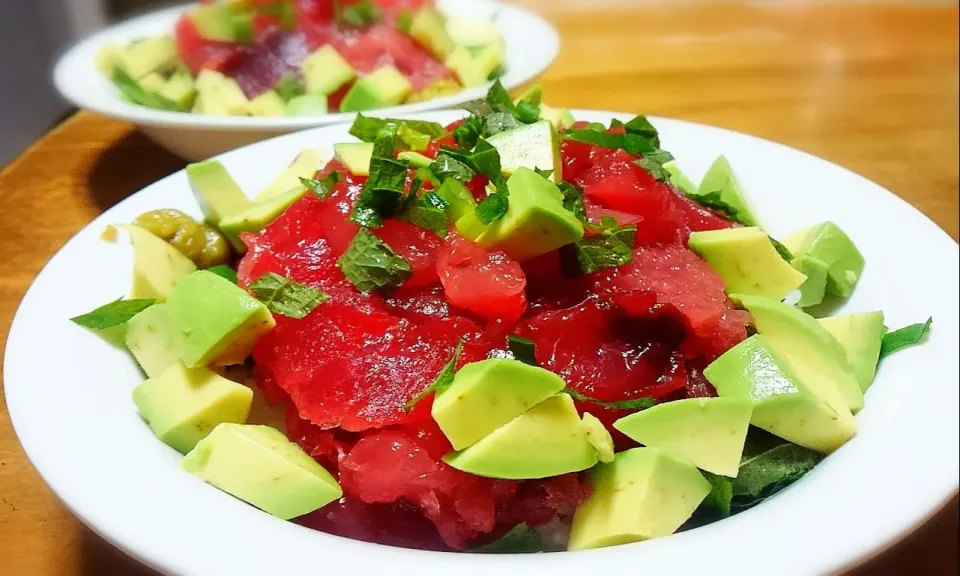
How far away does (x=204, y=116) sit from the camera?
167 centimetres

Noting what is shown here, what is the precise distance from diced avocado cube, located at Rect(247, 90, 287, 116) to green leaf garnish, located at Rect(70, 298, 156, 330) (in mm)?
894

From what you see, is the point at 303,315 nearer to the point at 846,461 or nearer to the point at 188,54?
the point at 846,461

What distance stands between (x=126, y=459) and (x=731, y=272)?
0.73 meters

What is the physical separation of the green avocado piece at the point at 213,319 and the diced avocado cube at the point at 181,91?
1.12m

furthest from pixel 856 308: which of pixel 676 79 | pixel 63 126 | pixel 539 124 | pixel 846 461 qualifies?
pixel 63 126

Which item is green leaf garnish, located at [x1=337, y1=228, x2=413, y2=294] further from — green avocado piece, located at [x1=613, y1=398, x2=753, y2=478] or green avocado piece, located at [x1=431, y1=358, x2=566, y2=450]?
green avocado piece, located at [x1=613, y1=398, x2=753, y2=478]

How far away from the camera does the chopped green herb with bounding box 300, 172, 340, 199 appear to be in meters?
1.09

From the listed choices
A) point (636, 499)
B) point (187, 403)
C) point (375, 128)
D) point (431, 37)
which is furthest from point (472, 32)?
point (636, 499)

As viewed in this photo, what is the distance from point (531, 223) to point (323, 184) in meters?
0.34

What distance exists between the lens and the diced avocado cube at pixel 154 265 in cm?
107

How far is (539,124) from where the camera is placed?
3.50 ft

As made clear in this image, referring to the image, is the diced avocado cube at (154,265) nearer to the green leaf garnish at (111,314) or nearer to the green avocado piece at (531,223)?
the green leaf garnish at (111,314)

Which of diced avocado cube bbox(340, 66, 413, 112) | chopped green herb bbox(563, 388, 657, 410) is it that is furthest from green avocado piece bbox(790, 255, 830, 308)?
diced avocado cube bbox(340, 66, 413, 112)

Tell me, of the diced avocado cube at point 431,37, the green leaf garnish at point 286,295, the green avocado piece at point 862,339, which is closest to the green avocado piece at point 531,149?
the green leaf garnish at point 286,295
